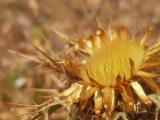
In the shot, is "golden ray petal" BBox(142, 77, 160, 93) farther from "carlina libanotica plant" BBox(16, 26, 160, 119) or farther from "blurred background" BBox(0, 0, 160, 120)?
"blurred background" BBox(0, 0, 160, 120)

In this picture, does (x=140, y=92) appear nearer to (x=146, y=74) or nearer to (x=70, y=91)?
(x=146, y=74)

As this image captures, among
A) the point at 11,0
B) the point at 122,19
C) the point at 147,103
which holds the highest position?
the point at 11,0

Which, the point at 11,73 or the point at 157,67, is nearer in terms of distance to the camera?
the point at 157,67

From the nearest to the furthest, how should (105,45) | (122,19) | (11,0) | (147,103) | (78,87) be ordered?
(147,103)
(78,87)
(105,45)
(122,19)
(11,0)

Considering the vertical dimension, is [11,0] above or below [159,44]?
above

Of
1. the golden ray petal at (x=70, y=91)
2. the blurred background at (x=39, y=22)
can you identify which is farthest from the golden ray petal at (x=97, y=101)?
the blurred background at (x=39, y=22)

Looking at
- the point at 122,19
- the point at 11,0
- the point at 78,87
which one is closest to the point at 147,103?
the point at 78,87

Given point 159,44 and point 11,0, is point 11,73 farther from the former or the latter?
point 159,44
